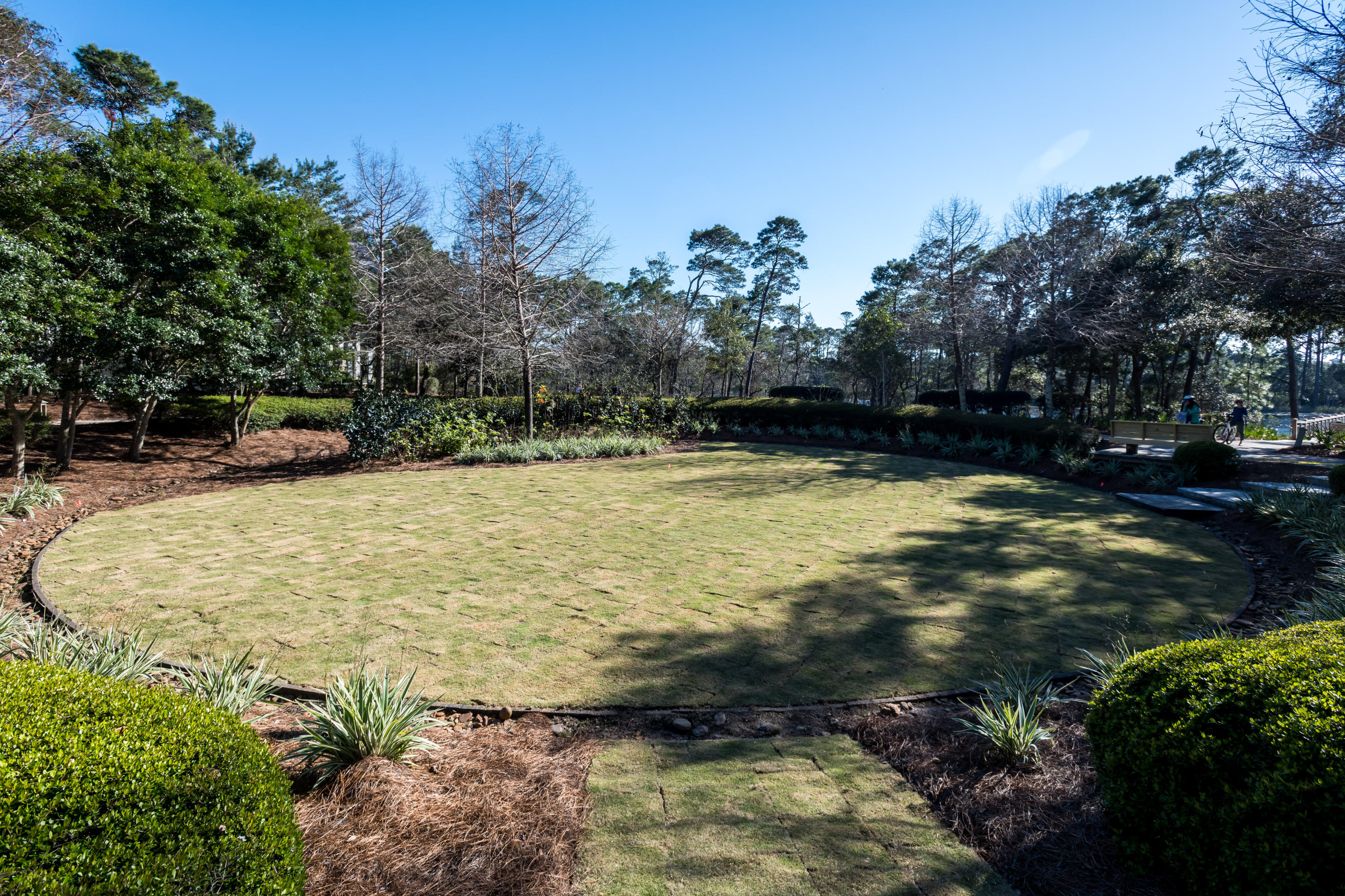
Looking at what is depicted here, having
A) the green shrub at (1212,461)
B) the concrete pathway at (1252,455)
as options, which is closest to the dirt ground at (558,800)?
the green shrub at (1212,461)

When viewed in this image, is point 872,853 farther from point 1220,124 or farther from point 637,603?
point 1220,124

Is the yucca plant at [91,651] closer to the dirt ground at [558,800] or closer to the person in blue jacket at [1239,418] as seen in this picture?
the dirt ground at [558,800]

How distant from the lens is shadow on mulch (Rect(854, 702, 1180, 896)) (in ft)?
6.66

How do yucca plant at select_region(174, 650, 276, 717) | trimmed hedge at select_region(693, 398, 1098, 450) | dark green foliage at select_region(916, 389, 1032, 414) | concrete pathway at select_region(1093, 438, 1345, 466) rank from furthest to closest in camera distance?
dark green foliage at select_region(916, 389, 1032, 414) → trimmed hedge at select_region(693, 398, 1098, 450) → concrete pathway at select_region(1093, 438, 1345, 466) → yucca plant at select_region(174, 650, 276, 717)

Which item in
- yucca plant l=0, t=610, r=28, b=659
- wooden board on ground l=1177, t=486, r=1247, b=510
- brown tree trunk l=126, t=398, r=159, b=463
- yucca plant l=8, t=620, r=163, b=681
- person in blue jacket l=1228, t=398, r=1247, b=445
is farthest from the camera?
person in blue jacket l=1228, t=398, r=1247, b=445

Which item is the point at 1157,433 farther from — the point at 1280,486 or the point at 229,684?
the point at 229,684

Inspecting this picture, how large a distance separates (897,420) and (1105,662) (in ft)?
40.4

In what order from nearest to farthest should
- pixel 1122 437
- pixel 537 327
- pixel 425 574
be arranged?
pixel 425 574 → pixel 537 327 → pixel 1122 437

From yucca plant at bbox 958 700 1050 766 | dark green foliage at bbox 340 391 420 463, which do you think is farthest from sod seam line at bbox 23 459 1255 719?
dark green foliage at bbox 340 391 420 463

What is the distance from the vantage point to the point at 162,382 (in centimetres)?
946

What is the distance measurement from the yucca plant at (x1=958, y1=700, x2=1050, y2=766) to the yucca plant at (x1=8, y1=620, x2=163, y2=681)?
4.18 meters

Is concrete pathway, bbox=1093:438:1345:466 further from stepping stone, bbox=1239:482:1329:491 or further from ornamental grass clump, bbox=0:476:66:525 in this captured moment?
ornamental grass clump, bbox=0:476:66:525

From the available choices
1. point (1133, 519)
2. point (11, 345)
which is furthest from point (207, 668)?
point (1133, 519)

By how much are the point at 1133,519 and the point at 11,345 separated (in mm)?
14313
